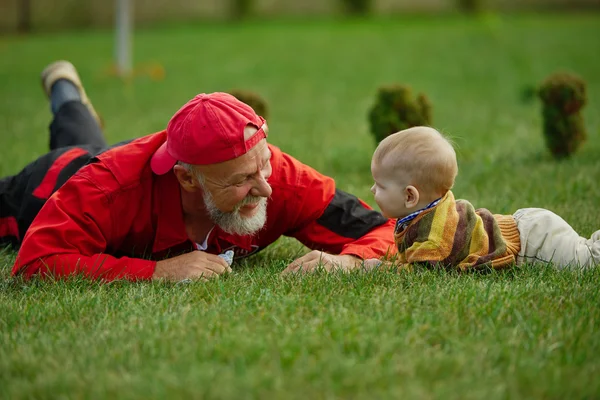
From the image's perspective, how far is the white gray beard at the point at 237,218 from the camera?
4.04 meters

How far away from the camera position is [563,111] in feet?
23.4

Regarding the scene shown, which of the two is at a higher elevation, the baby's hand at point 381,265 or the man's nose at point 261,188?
the man's nose at point 261,188

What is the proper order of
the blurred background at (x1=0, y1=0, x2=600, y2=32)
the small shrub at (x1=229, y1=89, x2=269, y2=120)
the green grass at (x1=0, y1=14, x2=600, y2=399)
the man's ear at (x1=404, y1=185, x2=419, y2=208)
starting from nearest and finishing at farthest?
1. the green grass at (x1=0, y1=14, x2=600, y2=399)
2. the man's ear at (x1=404, y1=185, x2=419, y2=208)
3. the small shrub at (x1=229, y1=89, x2=269, y2=120)
4. the blurred background at (x1=0, y1=0, x2=600, y2=32)

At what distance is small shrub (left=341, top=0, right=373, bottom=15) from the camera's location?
92.9 ft

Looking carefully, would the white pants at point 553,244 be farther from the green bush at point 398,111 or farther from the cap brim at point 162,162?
the green bush at point 398,111

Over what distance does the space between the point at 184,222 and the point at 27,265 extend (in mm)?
819

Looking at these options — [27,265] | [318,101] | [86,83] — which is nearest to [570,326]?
[27,265]

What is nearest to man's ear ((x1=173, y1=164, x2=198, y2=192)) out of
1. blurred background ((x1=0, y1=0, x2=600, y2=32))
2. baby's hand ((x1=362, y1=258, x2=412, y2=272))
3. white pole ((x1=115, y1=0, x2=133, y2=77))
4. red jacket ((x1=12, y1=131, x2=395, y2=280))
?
red jacket ((x1=12, y1=131, x2=395, y2=280))

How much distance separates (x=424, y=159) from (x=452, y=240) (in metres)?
0.42

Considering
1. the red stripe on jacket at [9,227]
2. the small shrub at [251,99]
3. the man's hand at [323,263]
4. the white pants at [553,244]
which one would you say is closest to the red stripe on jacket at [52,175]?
the red stripe on jacket at [9,227]

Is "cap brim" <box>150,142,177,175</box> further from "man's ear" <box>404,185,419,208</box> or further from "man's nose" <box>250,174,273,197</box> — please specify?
"man's ear" <box>404,185,419,208</box>

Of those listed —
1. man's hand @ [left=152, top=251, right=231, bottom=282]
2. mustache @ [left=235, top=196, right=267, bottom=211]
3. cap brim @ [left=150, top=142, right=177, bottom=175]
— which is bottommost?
man's hand @ [left=152, top=251, right=231, bottom=282]

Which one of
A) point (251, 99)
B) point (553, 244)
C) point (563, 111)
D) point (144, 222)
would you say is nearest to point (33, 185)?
point (144, 222)

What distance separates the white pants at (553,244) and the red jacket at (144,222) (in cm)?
72
